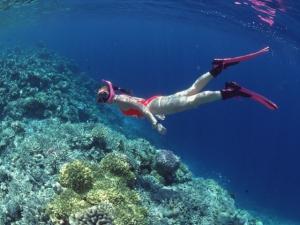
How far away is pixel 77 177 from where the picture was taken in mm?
6445

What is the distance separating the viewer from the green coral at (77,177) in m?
6.37

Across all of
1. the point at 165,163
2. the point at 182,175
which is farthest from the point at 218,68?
the point at 182,175

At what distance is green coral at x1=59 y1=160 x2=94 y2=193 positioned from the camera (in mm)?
6370

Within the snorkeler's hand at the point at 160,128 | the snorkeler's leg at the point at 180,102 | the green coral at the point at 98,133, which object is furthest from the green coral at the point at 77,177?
the green coral at the point at 98,133

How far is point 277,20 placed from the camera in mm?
22984

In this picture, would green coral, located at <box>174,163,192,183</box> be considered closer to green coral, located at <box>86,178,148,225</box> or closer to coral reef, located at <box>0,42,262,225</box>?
coral reef, located at <box>0,42,262,225</box>

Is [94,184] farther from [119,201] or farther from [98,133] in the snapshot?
[98,133]

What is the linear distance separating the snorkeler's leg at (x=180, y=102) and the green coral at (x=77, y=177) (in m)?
2.43

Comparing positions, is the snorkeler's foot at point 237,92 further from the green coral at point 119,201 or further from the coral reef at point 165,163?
the coral reef at point 165,163

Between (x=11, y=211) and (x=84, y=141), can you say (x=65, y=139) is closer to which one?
(x=84, y=141)

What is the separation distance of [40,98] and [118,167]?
10761 millimetres

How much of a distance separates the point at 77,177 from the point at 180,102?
10.8 feet

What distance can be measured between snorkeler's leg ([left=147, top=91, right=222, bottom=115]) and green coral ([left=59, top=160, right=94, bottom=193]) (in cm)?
243

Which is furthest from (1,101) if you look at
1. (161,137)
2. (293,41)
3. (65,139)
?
(293,41)
